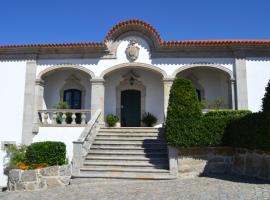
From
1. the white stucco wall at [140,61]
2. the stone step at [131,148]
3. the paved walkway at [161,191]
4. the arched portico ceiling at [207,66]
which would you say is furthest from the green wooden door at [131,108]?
the paved walkway at [161,191]

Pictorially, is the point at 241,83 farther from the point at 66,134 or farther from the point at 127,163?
the point at 66,134

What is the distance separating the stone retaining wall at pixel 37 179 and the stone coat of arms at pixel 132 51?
6704 mm

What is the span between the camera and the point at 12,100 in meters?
14.3

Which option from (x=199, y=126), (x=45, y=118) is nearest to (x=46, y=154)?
(x=45, y=118)

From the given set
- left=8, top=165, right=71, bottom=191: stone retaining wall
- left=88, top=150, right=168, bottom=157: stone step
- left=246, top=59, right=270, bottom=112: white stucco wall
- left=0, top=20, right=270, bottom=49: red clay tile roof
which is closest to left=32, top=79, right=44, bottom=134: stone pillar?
left=0, top=20, right=270, bottom=49: red clay tile roof

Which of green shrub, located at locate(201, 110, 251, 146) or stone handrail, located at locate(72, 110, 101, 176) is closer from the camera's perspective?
green shrub, located at locate(201, 110, 251, 146)

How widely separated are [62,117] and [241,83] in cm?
819

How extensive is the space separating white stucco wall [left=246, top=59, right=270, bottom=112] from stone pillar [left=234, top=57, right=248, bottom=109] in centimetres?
18

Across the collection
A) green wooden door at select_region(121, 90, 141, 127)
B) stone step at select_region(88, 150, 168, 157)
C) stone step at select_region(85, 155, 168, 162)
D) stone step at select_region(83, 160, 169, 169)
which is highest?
green wooden door at select_region(121, 90, 141, 127)

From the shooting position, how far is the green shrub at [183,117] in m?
9.37

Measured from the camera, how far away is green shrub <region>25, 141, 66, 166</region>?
410 inches

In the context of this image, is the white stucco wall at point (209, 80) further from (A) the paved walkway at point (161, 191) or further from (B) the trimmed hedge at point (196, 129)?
(A) the paved walkway at point (161, 191)

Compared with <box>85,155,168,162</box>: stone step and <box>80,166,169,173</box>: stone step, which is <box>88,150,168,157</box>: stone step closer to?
<box>85,155,168,162</box>: stone step

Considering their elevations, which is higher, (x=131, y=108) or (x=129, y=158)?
(x=131, y=108)
